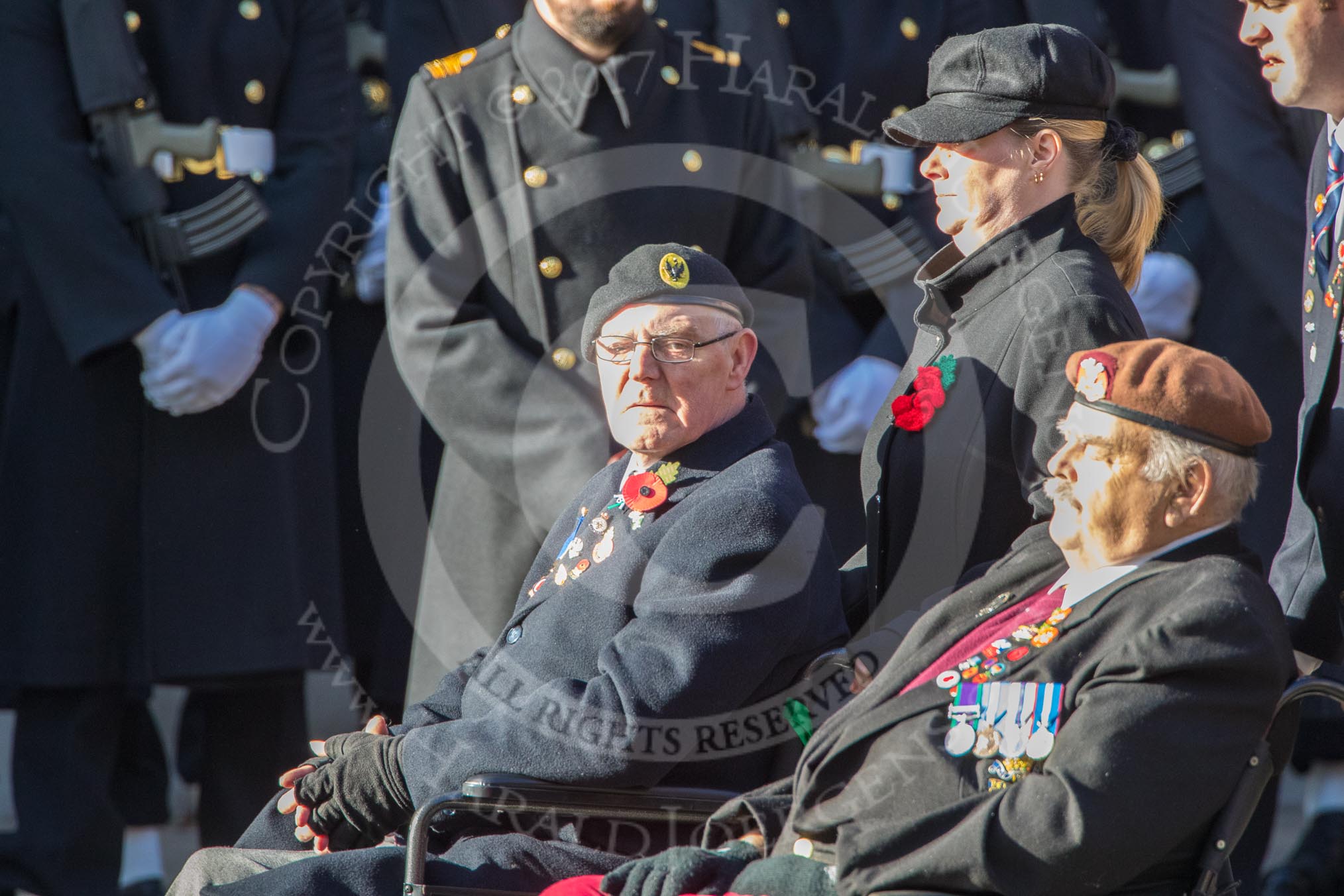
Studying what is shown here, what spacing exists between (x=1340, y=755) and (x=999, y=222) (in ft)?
7.05

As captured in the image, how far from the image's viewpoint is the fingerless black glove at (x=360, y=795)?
9.54 feet

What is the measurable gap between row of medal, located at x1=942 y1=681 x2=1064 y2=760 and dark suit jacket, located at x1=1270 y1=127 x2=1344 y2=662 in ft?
2.43

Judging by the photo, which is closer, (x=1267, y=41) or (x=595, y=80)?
(x=1267, y=41)

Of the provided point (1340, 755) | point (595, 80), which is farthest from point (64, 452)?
point (1340, 755)

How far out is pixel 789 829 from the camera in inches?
99.8

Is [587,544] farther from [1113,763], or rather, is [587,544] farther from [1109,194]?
[1113,763]

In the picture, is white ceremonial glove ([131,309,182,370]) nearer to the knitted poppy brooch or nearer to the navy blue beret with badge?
the navy blue beret with badge

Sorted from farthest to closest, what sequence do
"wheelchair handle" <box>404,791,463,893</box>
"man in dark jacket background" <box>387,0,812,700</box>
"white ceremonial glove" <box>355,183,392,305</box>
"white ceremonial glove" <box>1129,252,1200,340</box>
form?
"white ceremonial glove" <box>355,183,392,305</box>, "white ceremonial glove" <box>1129,252,1200,340</box>, "man in dark jacket background" <box>387,0,812,700</box>, "wheelchair handle" <box>404,791,463,893</box>

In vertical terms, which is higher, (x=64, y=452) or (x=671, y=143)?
(x=671, y=143)

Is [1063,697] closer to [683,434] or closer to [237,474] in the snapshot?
[683,434]

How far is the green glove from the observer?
244 cm

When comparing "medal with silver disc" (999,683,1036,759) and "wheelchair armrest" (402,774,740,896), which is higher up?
"medal with silver disc" (999,683,1036,759)

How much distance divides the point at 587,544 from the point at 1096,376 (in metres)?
1.04

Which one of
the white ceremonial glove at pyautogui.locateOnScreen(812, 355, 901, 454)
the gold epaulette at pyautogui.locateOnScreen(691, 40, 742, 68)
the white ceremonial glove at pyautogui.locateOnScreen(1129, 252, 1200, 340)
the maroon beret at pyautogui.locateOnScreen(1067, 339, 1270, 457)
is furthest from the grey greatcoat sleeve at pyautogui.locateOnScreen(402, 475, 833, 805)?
the white ceremonial glove at pyautogui.locateOnScreen(1129, 252, 1200, 340)
